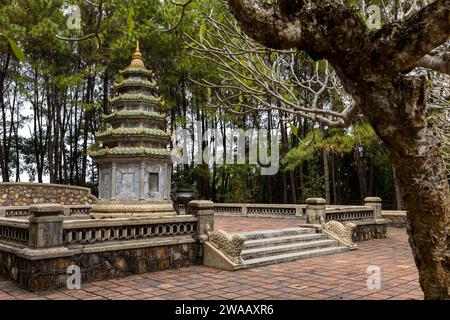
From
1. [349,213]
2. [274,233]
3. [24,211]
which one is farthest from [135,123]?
[349,213]

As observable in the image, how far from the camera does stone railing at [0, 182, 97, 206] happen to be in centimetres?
1892

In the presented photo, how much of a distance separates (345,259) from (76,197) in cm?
1550

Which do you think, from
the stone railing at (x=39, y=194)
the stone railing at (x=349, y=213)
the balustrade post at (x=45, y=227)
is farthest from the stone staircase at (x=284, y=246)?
the stone railing at (x=39, y=194)

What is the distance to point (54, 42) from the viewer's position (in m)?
21.6

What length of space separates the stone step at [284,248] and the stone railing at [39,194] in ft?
45.5

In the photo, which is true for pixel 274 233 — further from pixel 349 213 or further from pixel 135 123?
pixel 135 123

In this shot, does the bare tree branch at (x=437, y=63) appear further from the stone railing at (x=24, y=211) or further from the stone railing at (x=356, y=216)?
the stone railing at (x=24, y=211)

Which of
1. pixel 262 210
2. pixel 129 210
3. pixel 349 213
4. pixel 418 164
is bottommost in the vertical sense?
pixel 262 210

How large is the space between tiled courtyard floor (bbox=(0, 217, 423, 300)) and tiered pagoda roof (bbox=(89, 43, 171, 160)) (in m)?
6.58

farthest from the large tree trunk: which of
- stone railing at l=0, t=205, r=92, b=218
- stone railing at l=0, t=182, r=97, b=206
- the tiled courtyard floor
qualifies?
stone railing at l=0, t=182, r=97, b=206

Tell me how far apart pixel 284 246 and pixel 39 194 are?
1446cm

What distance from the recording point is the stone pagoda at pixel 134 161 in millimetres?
14047

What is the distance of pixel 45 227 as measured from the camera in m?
6.92
